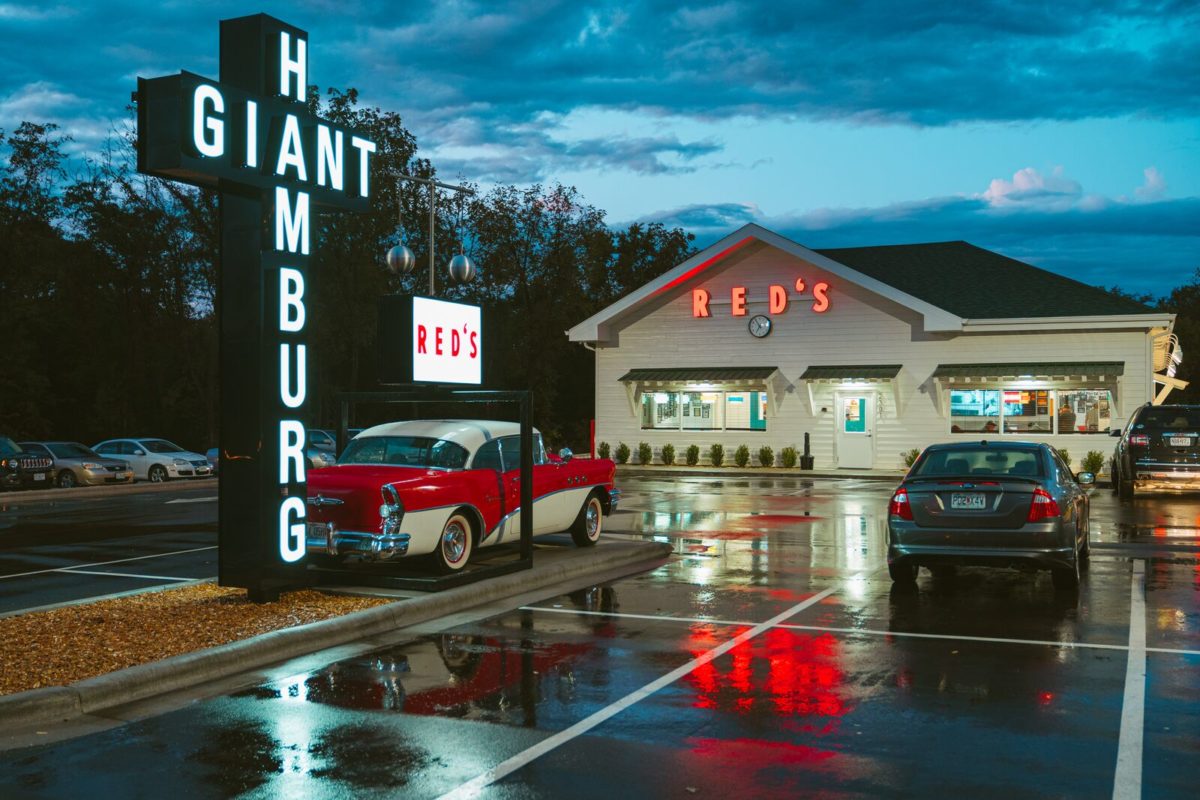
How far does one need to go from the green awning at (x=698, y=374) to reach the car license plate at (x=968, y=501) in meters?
25.0

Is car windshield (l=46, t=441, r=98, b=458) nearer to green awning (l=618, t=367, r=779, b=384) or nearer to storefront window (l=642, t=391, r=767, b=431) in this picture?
green awning (l=618, t=367, r=779, b=384)

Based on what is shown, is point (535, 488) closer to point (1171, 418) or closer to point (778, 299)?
point (1171, 418)

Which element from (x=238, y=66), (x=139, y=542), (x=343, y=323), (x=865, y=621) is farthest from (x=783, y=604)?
(x=343, y=323)

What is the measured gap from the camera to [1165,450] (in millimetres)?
22422

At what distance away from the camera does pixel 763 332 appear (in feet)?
122

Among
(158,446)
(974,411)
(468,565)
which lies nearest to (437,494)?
(468,565)

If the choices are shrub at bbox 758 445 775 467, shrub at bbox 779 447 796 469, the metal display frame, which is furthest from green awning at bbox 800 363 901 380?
the metal display frame

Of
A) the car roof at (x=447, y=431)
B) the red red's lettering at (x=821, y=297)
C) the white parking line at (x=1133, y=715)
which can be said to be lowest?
the white parking line at (x=1133, y=715)

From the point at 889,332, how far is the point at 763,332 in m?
4.03

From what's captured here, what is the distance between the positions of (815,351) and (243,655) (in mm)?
29694

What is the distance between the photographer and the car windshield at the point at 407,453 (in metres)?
12.6

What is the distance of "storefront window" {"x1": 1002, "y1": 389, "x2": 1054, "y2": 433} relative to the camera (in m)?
33.4

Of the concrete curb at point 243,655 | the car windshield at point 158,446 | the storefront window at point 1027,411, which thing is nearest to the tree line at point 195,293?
the car windshield at point 158,446

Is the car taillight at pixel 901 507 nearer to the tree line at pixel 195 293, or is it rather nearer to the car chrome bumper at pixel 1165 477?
the car chrome bumper at pixel 1165 477
